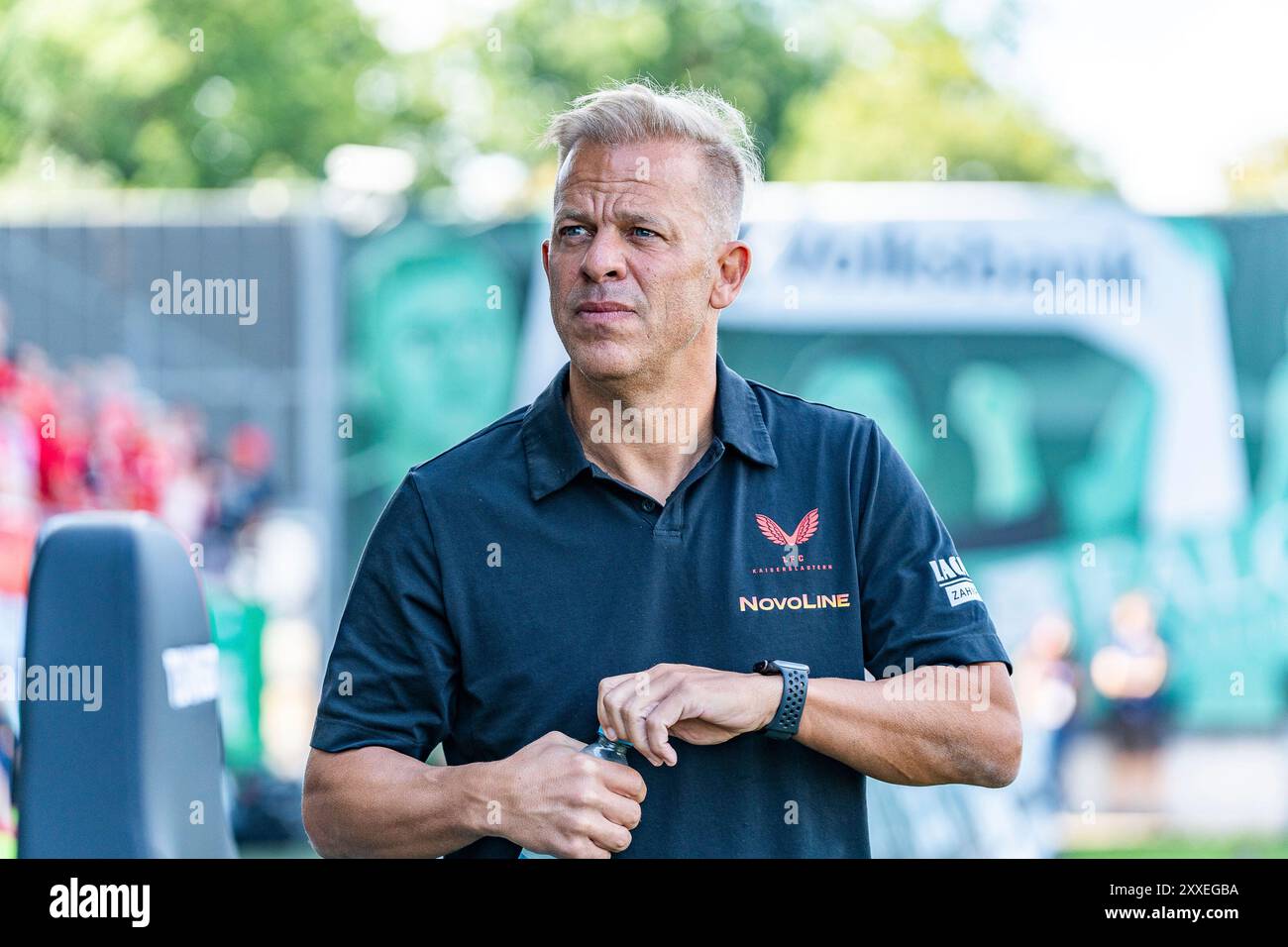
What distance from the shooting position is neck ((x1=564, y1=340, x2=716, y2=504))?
2.14 m

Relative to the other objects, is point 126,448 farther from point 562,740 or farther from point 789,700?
point 789,700

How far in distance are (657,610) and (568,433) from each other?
0.30 meters

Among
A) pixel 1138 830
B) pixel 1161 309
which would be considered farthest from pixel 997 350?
pixel 1138 830

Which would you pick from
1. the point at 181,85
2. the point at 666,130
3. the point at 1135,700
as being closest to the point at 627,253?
the point at 666,130

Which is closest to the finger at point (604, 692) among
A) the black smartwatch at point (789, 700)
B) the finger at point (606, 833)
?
the finger at point (606, 833)

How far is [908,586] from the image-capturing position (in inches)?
81.4

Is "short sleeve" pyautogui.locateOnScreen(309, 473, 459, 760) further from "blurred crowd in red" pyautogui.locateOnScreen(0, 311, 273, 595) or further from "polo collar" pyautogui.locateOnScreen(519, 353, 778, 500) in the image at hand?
"blurred crowd in red" pyautogui.locateOnScreen(0, 311, 273, 595)

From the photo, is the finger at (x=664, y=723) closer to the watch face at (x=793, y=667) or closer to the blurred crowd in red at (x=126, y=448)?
the watch face at (x=793, y=667)

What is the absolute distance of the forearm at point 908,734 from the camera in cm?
195

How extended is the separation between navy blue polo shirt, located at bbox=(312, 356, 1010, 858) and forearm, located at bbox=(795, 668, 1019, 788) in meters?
0.03

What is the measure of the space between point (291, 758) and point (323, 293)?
2.16 meters
